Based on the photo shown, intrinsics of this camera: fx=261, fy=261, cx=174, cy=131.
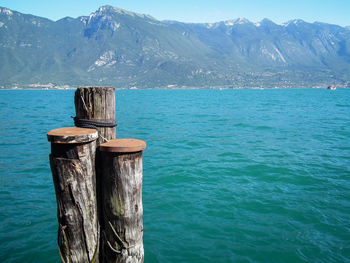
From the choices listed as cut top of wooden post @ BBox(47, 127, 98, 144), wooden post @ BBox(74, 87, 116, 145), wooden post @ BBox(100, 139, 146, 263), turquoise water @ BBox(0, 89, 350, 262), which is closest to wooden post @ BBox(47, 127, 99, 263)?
cut top of wooden post @ BBox(47, 127, 98, 144)

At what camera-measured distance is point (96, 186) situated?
347 cm

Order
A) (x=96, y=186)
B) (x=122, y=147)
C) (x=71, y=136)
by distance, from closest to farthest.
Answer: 1. (x=71, y=136)
2. (x=122, y=147)
3. (x=96, y=186)

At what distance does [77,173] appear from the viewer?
10.4 feet

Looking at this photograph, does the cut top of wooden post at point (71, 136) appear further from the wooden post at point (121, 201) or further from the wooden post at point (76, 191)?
the wooden post at point (121, 201)

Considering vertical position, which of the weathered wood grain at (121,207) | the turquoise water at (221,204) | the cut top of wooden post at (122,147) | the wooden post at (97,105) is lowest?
the turquoise water at (221,204)

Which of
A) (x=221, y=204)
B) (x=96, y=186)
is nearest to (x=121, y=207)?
(x=96, y=186)

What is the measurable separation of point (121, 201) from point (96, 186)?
0.41 meters

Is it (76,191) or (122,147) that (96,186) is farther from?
(122,147)

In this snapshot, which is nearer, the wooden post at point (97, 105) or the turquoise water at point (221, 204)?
the wooden post at point (97, 105)

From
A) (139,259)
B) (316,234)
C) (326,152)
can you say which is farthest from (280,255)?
(326,152)

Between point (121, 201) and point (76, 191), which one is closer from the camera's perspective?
point (76, 191)

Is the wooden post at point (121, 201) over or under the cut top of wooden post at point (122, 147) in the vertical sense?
under

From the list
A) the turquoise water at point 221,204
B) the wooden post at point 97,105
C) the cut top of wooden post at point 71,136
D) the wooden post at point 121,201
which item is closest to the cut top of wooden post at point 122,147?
the wooden post at point 121,201

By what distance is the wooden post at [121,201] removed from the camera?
10.7 feet
